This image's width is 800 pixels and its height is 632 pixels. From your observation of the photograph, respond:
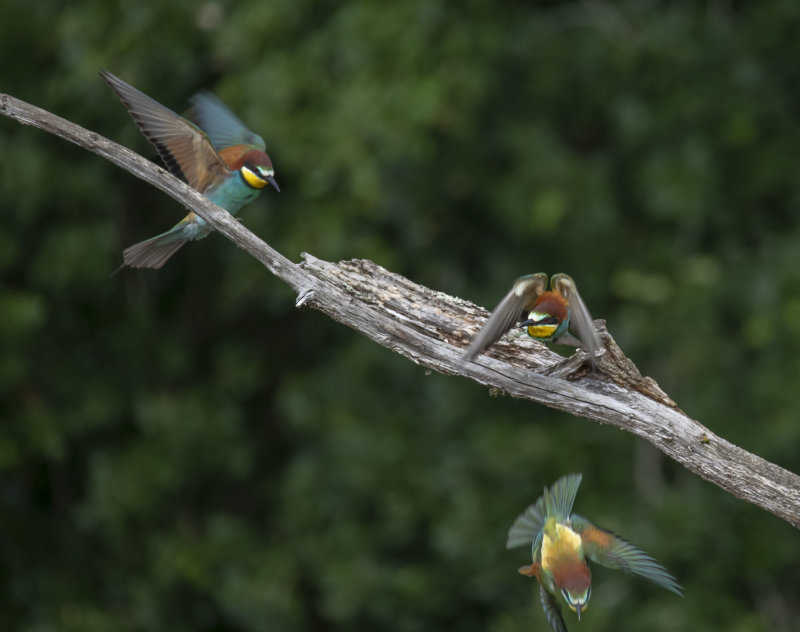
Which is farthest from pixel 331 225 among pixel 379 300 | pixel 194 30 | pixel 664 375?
pixel 379 300

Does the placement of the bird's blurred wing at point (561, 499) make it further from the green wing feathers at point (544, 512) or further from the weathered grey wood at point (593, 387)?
the weathered grey wood at point (593, 387)

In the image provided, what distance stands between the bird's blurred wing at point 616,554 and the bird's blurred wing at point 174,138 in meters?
1.33

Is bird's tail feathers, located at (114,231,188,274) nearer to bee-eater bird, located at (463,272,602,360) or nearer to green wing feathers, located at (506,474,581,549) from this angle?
bee-eater bird, located at (463,272,602,360)

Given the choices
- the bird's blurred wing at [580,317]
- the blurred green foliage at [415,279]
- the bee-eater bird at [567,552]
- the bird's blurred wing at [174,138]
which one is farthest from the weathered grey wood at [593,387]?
the blurred green foliage at [415,279]

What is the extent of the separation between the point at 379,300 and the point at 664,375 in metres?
3.51

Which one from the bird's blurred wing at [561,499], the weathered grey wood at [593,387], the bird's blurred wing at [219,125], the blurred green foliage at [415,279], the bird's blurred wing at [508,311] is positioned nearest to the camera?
the bird's blurred wing at [508,311]

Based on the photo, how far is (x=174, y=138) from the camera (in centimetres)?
281

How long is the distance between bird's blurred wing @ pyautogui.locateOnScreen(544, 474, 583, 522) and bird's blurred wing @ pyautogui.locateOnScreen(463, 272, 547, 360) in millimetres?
477

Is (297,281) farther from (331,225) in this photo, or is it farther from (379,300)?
(331,225)

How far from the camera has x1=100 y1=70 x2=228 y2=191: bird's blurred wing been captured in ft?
8.92

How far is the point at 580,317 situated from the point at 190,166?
1.15 metres

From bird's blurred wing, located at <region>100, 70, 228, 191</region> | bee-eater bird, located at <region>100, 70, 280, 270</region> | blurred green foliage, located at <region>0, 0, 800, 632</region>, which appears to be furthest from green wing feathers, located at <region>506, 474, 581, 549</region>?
blurred green foliage, located at <region>0, 0, 800, 632</region>

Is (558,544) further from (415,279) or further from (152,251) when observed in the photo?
(415,279)

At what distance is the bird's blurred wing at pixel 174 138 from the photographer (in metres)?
2.72
